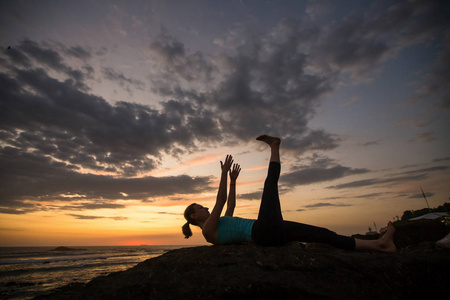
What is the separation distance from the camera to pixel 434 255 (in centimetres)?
287

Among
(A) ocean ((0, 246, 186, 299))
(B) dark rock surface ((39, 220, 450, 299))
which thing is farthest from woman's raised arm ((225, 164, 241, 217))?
(A) ocean ((0, 246, 186, 299))

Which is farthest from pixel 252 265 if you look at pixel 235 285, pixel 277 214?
pixel 277 214

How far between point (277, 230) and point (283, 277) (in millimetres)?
775

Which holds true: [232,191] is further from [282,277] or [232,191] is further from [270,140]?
[282,277]

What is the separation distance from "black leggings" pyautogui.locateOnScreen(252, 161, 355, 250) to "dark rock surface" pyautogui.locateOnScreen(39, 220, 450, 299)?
0.78ft

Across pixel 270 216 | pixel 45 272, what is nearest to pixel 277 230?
pixel 270 216

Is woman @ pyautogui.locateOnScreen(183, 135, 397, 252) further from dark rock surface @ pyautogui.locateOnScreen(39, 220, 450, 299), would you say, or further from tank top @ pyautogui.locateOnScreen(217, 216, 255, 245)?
dark rock surface @ pyautogui.locateOnScreen(39, 220, 450, 299)

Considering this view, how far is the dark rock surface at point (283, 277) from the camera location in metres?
2.28

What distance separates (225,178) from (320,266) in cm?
179

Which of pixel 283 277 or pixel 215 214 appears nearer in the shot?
pixel 283 277

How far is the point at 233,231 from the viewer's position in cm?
354

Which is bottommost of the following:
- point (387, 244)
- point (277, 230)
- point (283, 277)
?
point (283, 277)

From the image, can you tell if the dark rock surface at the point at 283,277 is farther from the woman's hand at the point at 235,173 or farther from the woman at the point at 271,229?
the woman's hand at the point at 235,173

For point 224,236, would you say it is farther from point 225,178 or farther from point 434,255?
point 434,255
